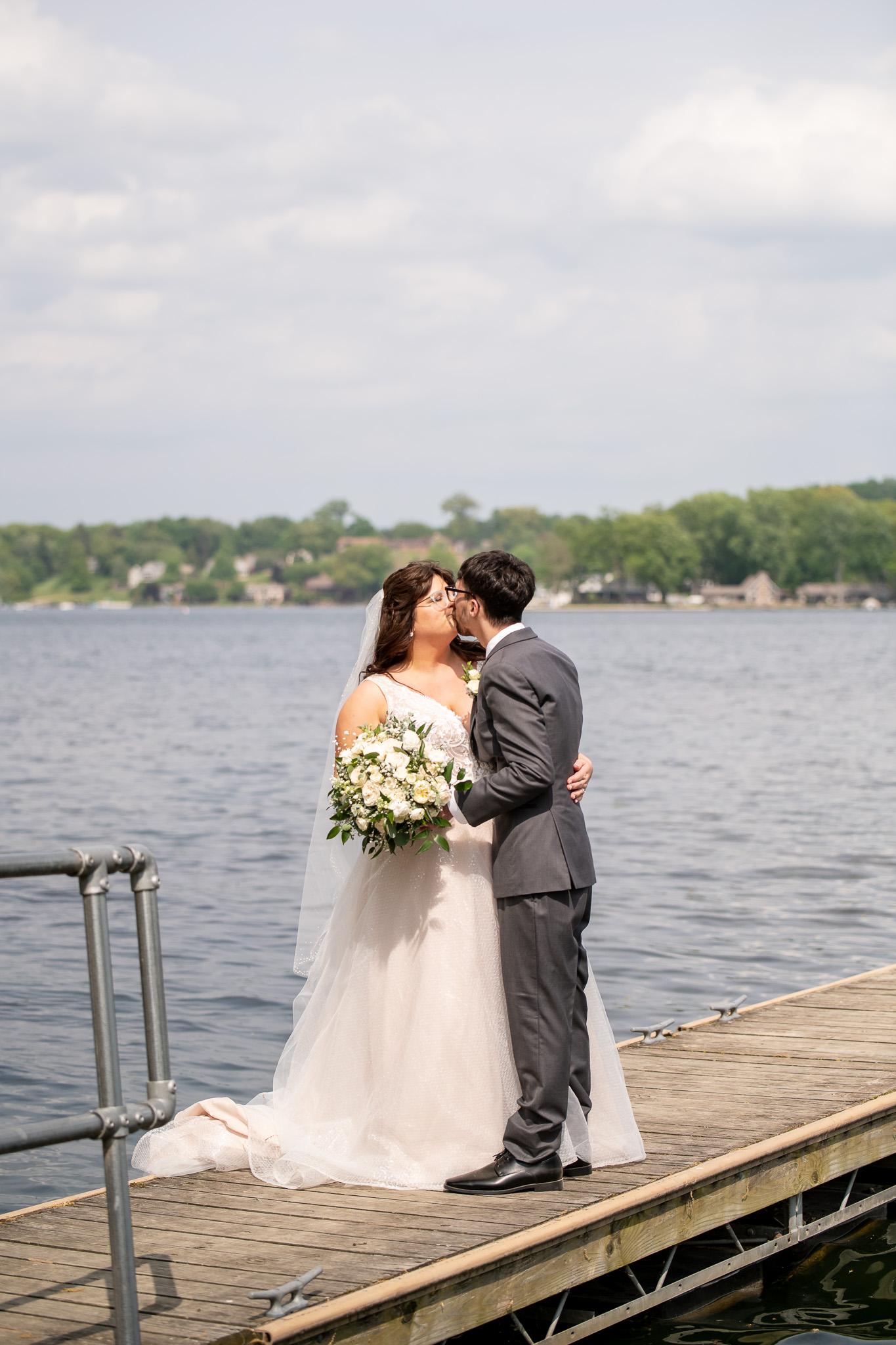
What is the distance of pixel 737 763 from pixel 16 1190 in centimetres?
2234

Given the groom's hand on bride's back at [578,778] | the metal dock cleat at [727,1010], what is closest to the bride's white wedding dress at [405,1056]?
the groom's hand on bride's back at [578,778]

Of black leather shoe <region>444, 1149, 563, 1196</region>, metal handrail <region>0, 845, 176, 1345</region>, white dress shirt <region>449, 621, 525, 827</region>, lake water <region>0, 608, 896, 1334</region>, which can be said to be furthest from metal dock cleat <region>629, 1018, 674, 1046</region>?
metal handrail <region>0, 845, 176, 1345</region>

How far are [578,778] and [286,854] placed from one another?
1374 centimetres

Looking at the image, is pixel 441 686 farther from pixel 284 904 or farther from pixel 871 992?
pixel 284 904

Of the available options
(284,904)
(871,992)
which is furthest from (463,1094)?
(284,904)

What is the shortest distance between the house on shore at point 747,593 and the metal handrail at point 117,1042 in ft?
623

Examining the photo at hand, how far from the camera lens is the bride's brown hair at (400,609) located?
5383mm

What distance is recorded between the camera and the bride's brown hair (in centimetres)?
538

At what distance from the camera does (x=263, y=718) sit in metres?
40.8

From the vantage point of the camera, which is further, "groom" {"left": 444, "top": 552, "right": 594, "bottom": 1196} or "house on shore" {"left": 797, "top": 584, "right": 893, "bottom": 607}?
"house on shore" {"left": 797, "top": 584, "right": 893, "bottom": 607}

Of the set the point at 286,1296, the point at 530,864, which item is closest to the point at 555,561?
the point at 530,864

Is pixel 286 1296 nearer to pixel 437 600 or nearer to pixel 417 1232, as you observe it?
pixel 417 1232

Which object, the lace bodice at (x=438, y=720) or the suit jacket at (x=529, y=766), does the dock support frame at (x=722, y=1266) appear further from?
the lace bodice at (x=438, y=720)

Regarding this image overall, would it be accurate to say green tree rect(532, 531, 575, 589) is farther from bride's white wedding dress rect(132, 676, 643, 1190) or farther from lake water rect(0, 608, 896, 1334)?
bride's white wedding dress rect(132, 676, 643, 1190)
